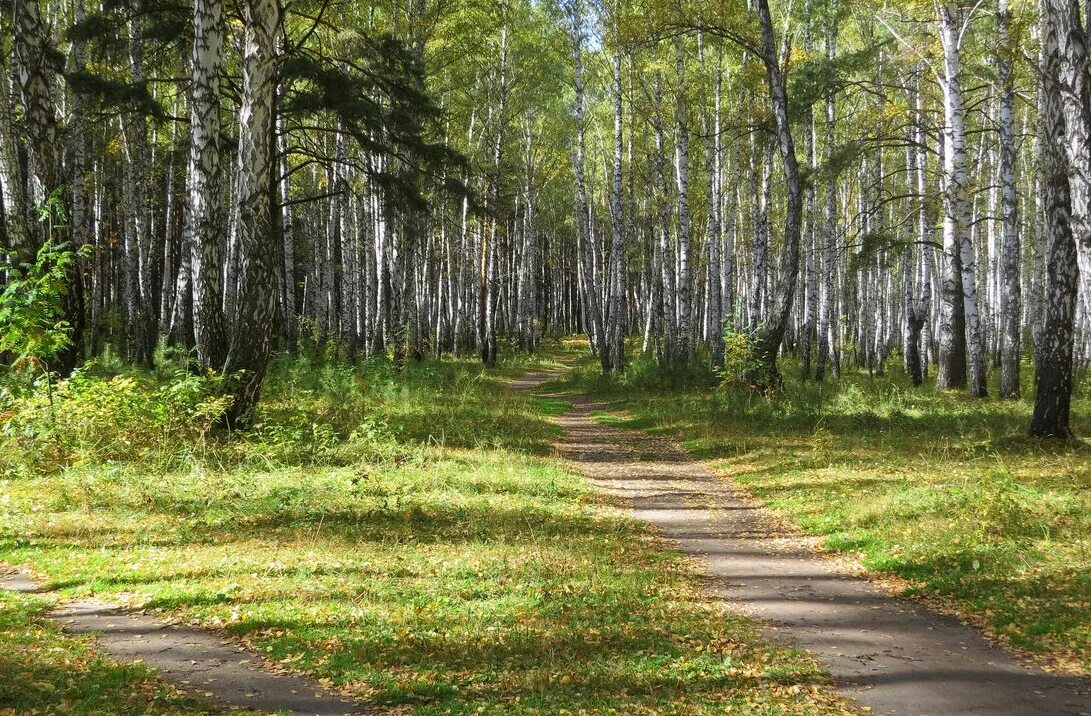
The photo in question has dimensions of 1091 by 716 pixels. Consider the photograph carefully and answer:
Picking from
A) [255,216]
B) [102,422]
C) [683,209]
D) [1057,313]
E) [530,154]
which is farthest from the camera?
[530,154]

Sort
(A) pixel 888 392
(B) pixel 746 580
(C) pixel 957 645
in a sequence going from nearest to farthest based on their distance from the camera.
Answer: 1. (C) pixel 957 645
2. (B) pixel 746 580
3. (A) pixel 888 392

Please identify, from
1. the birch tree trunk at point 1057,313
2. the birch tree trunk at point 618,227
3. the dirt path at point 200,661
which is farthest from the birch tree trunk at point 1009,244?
the dirt path at point 200,661

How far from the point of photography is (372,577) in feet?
17.7

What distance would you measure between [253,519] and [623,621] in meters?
3.81

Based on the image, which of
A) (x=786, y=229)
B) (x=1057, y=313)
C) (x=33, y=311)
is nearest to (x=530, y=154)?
(x=786, y=229)

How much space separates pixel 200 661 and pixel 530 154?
30.1 m

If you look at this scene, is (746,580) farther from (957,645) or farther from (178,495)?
(178,495)

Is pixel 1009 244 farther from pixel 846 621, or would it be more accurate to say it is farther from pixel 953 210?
pixel 846 621

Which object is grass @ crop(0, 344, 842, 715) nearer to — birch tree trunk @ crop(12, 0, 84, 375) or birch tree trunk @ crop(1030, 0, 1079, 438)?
birch tree trunk @ crop(12, 0, 84, 375)

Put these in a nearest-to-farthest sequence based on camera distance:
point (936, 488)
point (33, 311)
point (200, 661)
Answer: point (200, 661)
point (936, 488)
point (33, 311)

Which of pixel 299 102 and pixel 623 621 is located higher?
pixel 299 102

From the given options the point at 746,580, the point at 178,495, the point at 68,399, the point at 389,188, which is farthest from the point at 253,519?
the point at 389,188

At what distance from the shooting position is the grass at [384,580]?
386cm

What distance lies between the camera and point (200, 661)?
4.12 metres
